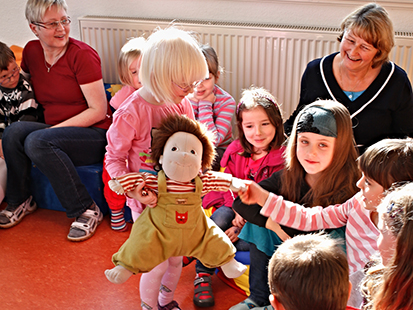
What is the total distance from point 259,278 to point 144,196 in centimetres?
65

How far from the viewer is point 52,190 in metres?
2.95

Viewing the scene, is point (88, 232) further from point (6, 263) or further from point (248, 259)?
point (248, 259)

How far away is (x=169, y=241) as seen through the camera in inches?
67.3

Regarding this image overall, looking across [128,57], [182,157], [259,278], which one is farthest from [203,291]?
[128,57]

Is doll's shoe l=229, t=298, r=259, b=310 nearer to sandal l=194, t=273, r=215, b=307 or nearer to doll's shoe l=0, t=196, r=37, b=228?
sandal l=194, t=273, r=215, b=307

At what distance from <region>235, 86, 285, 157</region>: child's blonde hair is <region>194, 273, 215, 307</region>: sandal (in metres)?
0.65

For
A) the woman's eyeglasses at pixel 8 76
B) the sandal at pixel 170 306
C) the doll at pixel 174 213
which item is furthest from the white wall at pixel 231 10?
the sandal at pixel 170 306

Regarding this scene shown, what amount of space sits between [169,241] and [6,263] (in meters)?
1.24

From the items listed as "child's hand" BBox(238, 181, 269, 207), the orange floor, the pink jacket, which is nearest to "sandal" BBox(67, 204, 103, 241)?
the orange floor

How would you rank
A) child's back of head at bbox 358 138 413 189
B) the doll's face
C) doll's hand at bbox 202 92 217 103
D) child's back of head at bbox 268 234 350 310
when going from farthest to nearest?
doll's hand at bbox 202 92 217 103 < the doll's face < child's back of head at bbox 358 138 413 189 < child's back of head at bbox 268 234 350 310

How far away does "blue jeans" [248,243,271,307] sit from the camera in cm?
190

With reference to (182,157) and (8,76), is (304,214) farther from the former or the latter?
(8,76)

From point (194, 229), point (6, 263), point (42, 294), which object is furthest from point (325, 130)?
point (6, 263)

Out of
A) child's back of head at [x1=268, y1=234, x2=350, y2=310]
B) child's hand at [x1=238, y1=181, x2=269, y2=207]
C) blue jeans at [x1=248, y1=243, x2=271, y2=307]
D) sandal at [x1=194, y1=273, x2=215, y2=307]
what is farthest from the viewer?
sandal at [x1=194, y1=273, x2=215, y2=307]
